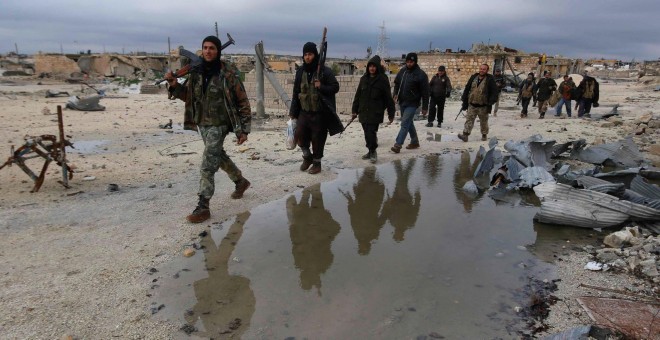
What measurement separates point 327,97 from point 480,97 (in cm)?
390

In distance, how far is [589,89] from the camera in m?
12.4

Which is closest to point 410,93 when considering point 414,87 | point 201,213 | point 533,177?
point 414,87

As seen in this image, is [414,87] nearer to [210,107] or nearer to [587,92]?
[210,107]

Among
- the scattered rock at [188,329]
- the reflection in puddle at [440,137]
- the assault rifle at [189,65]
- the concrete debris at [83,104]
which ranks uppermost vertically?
the assault rifle at [189,65]

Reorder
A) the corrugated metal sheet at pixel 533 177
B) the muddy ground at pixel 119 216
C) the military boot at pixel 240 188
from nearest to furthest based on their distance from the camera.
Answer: the muddy ground at pixel 119 216 → the military boot at pixel 240 188 → the corrugated metal sheet at pixel 533 177

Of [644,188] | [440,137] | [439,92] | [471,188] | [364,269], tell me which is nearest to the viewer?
[364,269]

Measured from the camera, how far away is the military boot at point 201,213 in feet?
12.9

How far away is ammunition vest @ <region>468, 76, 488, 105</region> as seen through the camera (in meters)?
7.95

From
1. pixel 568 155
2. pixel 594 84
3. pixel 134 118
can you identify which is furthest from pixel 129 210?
pixel 594 84

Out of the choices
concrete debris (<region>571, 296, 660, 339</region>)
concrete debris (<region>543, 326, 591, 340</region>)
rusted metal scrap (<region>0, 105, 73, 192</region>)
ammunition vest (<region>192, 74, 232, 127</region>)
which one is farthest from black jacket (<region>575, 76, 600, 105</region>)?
rusted metal scrap (<region>0, 105, 73, 192</region>)

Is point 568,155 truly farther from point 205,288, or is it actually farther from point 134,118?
point 134,118

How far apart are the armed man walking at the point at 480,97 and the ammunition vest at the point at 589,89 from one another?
6260mm

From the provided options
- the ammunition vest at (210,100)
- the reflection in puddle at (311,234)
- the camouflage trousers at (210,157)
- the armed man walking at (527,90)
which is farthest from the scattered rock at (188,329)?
the armed man walking at (527,90)

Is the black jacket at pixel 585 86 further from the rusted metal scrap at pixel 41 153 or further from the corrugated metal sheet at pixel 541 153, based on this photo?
the rusted metal scrap at pixel 41 153
